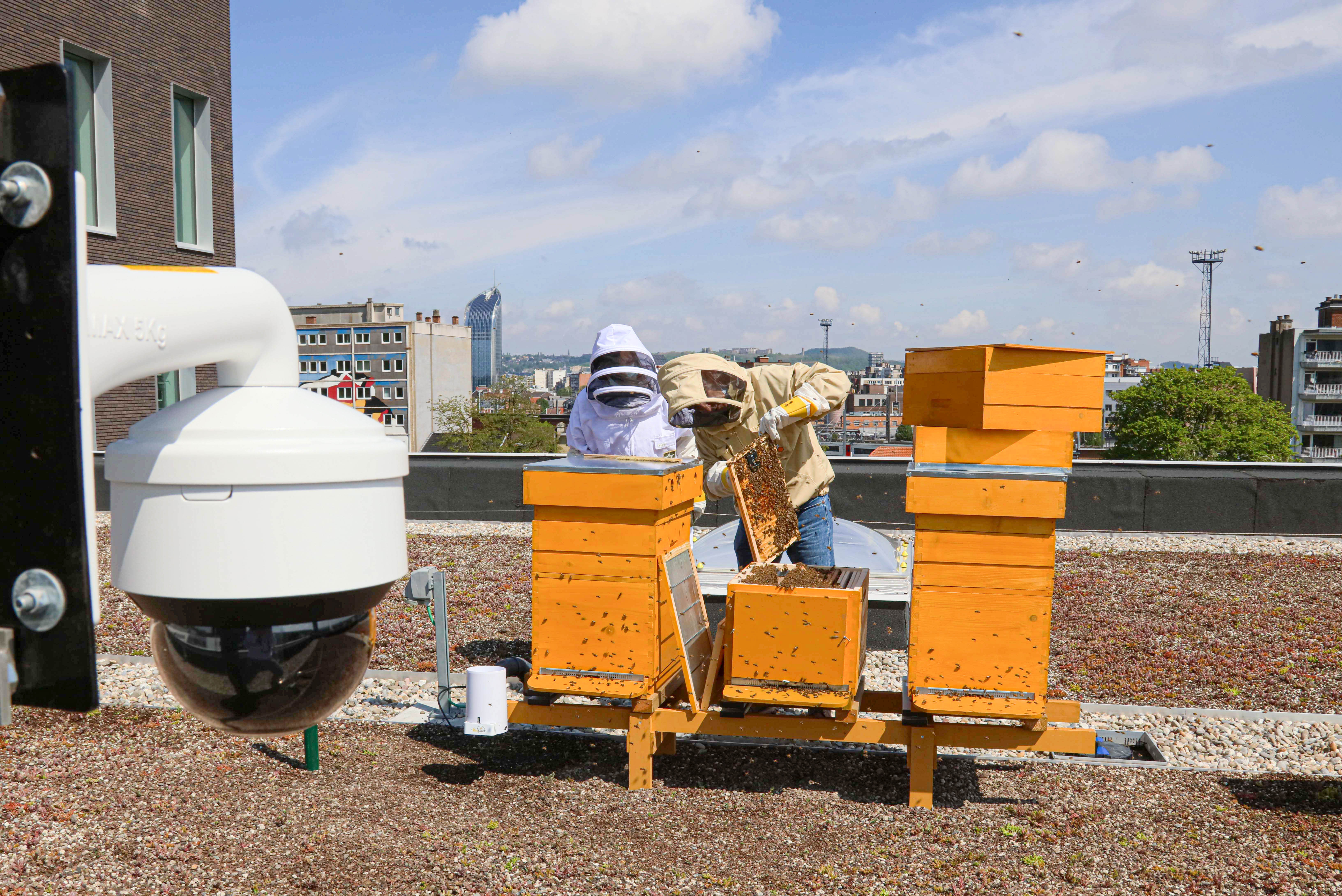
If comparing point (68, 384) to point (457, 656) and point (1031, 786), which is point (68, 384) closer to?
point (1031, 786)

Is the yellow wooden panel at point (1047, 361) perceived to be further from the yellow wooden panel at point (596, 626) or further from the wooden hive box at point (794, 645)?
the yellow wooden panel at point (596, 626)

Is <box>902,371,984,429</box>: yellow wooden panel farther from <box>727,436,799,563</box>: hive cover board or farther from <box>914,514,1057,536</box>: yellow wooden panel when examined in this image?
<box>727,436,799,563</box>: hive cover board

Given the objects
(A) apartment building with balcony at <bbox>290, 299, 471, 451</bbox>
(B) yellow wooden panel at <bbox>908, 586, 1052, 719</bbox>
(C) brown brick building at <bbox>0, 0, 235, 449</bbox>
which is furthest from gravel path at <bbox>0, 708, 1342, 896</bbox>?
(A) apartment building with balcony at <bbox>290, 299, 471, 451</bbox>

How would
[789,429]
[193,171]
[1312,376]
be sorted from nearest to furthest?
[789,429] < [193,171] < [1312,376]

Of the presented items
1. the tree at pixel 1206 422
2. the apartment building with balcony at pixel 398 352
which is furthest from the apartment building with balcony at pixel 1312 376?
the apartment building with balcony at pixel 398 352

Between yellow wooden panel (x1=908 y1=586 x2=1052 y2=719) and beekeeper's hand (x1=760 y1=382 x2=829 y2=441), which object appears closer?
yellow wooden panel (x1=908 y1=586 x2=1052 y2=719)

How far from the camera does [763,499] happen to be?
4512mm

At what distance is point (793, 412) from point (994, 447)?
3.27 feet

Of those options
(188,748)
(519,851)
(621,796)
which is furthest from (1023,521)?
(188,748)

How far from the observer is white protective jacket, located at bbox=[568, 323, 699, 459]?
557 centimetres

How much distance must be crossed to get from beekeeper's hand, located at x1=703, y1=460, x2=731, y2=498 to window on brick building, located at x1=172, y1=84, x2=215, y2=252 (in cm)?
1693

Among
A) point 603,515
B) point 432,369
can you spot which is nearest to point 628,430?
point 603,515

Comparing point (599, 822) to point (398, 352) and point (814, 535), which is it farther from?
point (398, 352)

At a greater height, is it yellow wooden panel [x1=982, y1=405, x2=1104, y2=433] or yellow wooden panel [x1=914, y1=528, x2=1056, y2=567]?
yellow wooden panel [x1=982, y1=405, x2=1104, y2=433]
